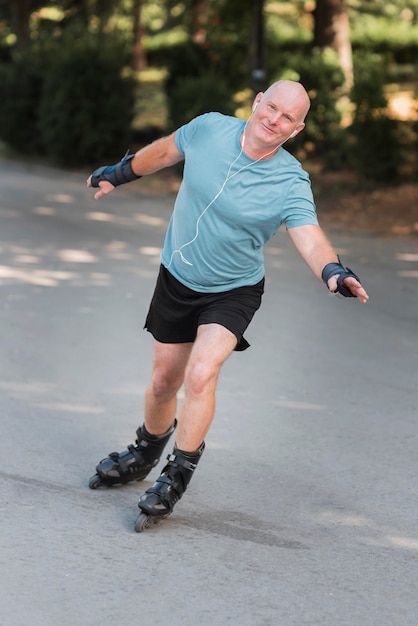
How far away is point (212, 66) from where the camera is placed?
2284 centimetres

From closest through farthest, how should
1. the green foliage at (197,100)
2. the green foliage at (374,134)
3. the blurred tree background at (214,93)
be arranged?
the green foliage at (374,134) → the blurred tree background at (214,93) → the green foliage at (197,100)

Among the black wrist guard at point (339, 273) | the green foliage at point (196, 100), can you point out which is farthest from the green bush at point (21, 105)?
the black wrist guard at point (339, 273)

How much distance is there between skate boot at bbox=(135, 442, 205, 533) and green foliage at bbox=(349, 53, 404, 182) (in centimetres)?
1078

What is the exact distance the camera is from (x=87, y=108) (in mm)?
17797

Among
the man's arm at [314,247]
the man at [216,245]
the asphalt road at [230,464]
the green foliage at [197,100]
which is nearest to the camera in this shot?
the asphalt road at [230,464]

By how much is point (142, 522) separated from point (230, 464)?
3.51ft

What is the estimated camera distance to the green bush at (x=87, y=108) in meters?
17.8

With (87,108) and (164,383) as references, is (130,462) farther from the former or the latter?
(87,108)

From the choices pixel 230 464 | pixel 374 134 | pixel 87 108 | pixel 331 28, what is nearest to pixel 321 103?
pixel 374 134

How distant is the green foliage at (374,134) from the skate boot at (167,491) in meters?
A: 10.8

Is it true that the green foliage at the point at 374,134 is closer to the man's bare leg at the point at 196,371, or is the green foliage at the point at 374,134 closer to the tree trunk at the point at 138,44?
the man's bare leg at the point at 196,371

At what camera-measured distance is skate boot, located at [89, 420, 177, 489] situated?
202 inches

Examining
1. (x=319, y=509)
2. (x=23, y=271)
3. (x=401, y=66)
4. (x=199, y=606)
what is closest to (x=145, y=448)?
(x=319, y=509)

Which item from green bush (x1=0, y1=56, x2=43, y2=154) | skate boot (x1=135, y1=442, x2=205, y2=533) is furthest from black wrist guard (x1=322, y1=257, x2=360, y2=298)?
green bush (x1=0, y1=56, x2=43, y2=154)
